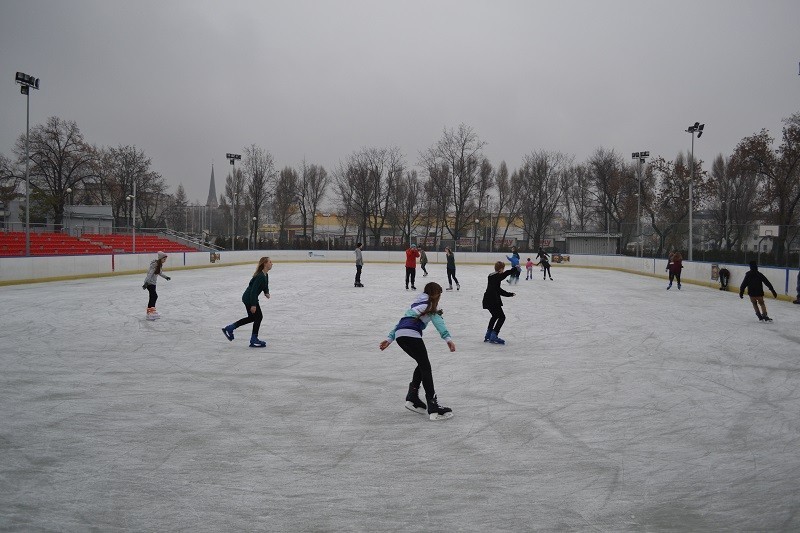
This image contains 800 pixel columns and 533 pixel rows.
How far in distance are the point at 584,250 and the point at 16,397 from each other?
42.8 meters

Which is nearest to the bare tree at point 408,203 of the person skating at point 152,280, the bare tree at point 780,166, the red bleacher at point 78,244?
the red bleacher at point 78,244

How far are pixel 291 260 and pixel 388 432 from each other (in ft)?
135

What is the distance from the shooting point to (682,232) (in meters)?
29.2

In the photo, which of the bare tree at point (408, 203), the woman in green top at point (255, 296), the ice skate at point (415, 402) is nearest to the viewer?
the ice skate at point (415, 402)

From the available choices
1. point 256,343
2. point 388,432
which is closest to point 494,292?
point 256,343

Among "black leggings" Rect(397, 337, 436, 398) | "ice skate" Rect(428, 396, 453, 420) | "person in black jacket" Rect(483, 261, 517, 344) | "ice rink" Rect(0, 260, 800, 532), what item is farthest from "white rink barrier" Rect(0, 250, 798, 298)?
"black leggings" Rect(397, 337, 436, 398)

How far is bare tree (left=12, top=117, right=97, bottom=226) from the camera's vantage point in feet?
151

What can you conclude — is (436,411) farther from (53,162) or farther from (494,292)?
(53,162)

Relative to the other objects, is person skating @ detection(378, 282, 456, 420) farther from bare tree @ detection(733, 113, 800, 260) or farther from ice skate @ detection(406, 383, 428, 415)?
bare tree @ detection(733, 113, 800, 260)

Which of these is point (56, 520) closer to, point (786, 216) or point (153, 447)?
point (153, 447)

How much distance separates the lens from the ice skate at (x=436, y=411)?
5.95 meters

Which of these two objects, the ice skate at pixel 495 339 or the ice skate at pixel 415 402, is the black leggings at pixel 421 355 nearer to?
the ice skate at pixel 415 402

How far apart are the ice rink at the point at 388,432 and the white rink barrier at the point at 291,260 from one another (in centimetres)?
1143

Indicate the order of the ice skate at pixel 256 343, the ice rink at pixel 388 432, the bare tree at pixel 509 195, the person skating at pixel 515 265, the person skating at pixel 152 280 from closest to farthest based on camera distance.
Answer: the ice rink at pixel 388 432 < the ice skate at pixel 256 343 < the person skating at pixel 152 280 < the person skating at pixel 515 265 < the bare tree at pixel 509 195
